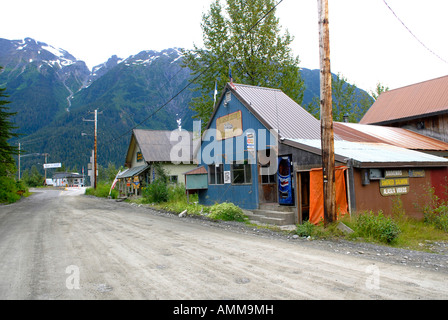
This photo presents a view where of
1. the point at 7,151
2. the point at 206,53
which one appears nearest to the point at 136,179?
the point at 7,151

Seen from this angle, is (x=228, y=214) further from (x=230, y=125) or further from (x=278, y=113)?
(x=278, y=113)

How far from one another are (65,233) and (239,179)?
8.44 m

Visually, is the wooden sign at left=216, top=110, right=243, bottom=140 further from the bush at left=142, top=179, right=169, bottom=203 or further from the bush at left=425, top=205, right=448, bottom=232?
the bush at left=425, top=205, right=448, bottom=232

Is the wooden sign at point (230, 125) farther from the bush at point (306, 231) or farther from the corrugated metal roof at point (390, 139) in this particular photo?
the bush at point (306, 231)

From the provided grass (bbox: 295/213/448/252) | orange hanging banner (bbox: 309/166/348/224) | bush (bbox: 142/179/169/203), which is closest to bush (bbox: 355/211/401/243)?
grass (bbox: 295/213/448/252)

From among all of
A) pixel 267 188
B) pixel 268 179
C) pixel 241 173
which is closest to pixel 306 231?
pixel 268 179

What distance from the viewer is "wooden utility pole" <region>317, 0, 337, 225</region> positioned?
923 cm

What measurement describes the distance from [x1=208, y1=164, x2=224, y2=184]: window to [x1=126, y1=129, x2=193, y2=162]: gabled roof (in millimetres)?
12471

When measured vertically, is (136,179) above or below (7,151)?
below

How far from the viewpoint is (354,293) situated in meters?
4.37

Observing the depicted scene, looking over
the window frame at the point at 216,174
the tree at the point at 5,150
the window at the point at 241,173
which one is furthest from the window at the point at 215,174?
the tree at the point at 5,150

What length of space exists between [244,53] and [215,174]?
12374 millimetres

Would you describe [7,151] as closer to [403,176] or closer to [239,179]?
[239,179]

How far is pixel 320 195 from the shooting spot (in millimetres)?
10594
